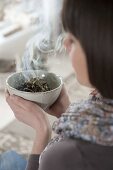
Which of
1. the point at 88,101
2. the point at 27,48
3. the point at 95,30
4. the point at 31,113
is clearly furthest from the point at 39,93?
the point at 27,48

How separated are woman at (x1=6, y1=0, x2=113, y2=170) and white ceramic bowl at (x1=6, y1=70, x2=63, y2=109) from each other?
24 cm

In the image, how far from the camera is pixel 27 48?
1.53 meters

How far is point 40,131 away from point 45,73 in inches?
8.7

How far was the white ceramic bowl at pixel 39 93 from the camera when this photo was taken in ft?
3.18

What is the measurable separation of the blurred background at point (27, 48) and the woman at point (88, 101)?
441mm

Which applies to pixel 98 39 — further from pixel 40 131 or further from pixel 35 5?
pixel 35 5

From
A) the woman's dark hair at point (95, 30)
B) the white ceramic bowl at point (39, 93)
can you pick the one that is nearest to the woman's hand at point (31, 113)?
the white ceramic bowl at point (39, 93)

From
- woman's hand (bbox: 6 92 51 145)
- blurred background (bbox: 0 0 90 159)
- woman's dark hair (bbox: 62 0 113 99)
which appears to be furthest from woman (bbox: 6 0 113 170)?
blurred background (bbox: 0 0 90 159)

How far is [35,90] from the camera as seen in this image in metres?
1.05

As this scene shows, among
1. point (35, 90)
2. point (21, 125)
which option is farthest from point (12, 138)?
point (35, 90)

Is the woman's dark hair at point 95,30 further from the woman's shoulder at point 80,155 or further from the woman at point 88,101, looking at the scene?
the woman's shoulder at point 80,155

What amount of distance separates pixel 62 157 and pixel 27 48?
0.91 m

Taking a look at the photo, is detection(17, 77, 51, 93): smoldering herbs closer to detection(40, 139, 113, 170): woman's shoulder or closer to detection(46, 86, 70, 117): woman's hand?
detection(46, 86, 70, 117): woman's hand

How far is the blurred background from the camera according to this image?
4.46 ft
